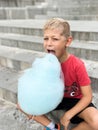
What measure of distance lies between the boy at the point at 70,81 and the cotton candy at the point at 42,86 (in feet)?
0.43

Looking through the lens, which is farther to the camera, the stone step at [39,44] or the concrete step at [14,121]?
the stone step at [39,44]

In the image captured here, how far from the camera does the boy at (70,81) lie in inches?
68.6

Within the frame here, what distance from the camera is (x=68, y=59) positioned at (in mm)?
1861

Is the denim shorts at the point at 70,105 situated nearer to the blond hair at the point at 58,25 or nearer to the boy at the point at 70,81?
the boy at the point at 70,81

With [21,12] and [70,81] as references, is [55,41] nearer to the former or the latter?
[70,81]

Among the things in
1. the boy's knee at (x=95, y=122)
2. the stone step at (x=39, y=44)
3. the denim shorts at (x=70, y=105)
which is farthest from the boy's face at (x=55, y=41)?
the stone step at (x=39, y=44)

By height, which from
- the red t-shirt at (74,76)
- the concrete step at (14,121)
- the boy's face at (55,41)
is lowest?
the concrete step at (14,121)

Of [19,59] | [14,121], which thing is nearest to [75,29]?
[19,59]

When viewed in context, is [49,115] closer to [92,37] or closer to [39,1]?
[92,37]

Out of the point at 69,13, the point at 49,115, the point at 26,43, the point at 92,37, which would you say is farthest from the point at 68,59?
the point at 69,13

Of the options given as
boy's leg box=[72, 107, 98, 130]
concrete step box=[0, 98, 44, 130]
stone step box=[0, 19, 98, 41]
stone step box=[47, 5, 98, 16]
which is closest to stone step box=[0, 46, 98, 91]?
stone step box=[0, 19, 98, 41]

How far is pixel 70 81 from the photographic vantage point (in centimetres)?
189

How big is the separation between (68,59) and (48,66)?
281mm

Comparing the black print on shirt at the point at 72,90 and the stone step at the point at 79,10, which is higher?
the stone step at the point at 79,10
